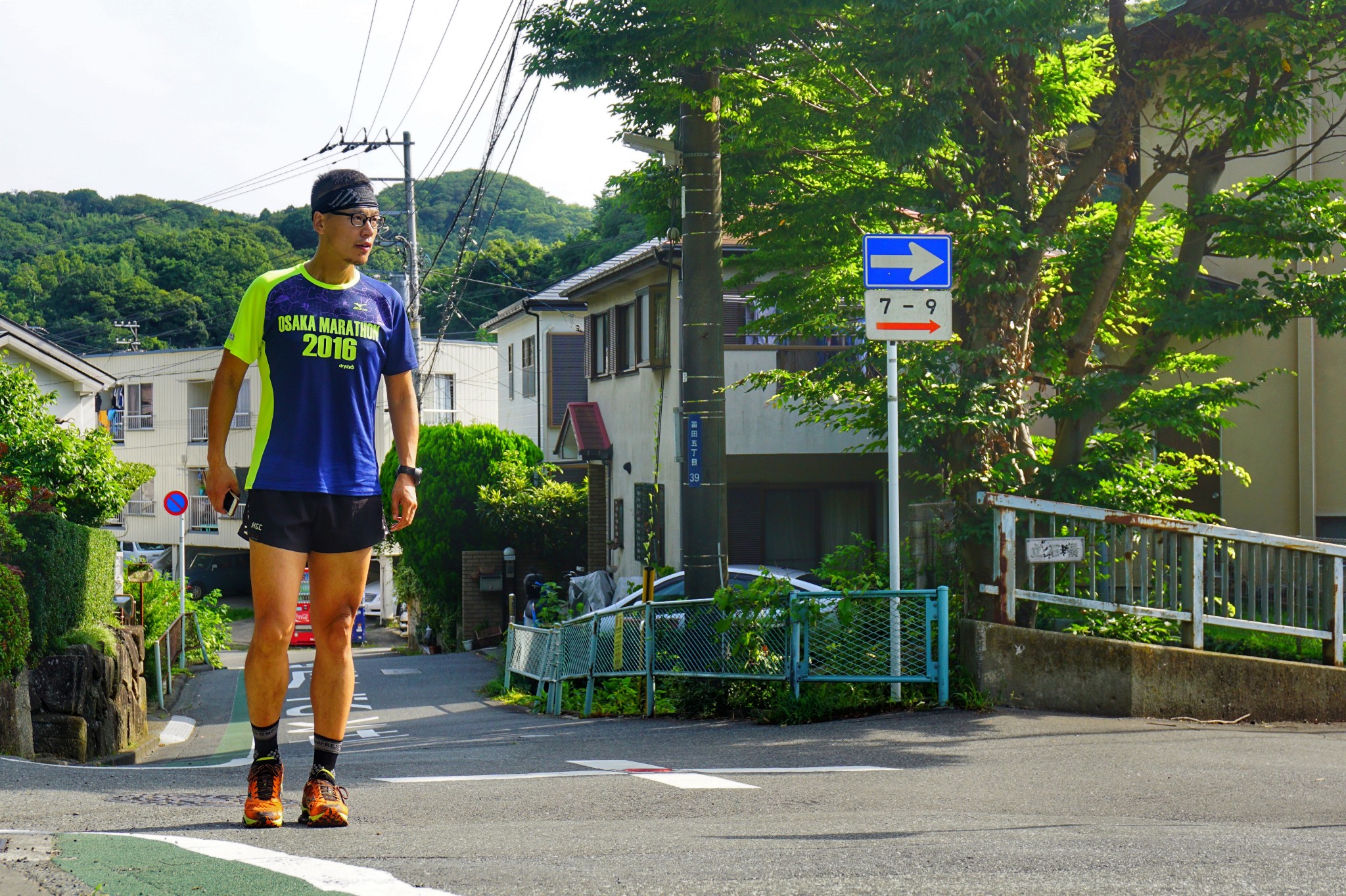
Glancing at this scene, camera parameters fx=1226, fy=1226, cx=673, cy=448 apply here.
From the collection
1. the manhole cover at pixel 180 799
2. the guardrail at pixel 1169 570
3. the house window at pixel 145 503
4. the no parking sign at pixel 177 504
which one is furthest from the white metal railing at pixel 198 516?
the manhole cover at pixel 180 799

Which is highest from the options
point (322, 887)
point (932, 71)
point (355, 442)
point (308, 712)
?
point (932, 71)

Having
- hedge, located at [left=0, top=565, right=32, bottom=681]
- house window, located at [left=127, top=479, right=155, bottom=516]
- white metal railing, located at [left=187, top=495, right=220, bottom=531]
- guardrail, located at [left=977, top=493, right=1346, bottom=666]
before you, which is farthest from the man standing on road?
house window, located at [left=127, top=479, right=155, bottom=516]

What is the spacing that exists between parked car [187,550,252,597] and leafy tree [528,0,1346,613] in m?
42.0

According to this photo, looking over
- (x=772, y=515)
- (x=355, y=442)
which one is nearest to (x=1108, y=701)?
(x=355, y=442)

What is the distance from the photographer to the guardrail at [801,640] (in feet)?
28.0

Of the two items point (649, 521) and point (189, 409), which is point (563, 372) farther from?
point (189, 409)

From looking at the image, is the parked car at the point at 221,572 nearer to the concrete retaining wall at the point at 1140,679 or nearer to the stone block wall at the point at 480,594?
the stone block wall at the point at 480,594

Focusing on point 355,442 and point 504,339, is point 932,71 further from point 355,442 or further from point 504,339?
point 504,339

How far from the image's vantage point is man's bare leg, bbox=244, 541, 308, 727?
3.60 m

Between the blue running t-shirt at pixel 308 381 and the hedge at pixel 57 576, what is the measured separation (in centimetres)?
642

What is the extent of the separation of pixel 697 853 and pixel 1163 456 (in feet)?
26.5

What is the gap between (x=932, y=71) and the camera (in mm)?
8883

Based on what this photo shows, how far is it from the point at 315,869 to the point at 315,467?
1.16 m

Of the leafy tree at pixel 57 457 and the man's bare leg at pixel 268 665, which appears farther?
the leafy tree at pixel 57 457
